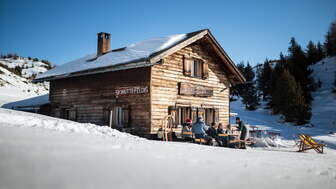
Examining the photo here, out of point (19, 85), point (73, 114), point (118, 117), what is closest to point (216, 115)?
point (118, 117)

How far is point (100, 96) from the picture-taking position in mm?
14445

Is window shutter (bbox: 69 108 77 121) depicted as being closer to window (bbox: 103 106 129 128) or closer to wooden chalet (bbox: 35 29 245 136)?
wooden chalet (bbox: 35 29 245 136)

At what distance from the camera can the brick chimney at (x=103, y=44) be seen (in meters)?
17.5

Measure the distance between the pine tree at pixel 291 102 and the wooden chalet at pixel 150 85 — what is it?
17.2m

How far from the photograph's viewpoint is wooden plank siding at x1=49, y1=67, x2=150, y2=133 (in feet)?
41.5

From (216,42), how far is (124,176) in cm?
1317

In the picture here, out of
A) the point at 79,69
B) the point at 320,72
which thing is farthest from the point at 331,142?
the point at 320,72

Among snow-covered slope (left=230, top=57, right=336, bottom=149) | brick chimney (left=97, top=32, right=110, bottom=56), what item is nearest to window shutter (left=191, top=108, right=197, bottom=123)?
brick chimney (left=97, top=32, right=110, bottom=56)

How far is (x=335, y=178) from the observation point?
4.16 meters

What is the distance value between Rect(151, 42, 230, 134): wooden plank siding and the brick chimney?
19.8ft

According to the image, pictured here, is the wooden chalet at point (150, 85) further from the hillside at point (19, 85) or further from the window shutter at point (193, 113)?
the hillside at point (19, 85)

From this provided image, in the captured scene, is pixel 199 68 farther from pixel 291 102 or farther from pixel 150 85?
pixel 291 102

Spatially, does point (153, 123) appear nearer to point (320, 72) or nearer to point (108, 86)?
point (108, 86)

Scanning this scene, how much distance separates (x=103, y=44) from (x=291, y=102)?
24.4m
